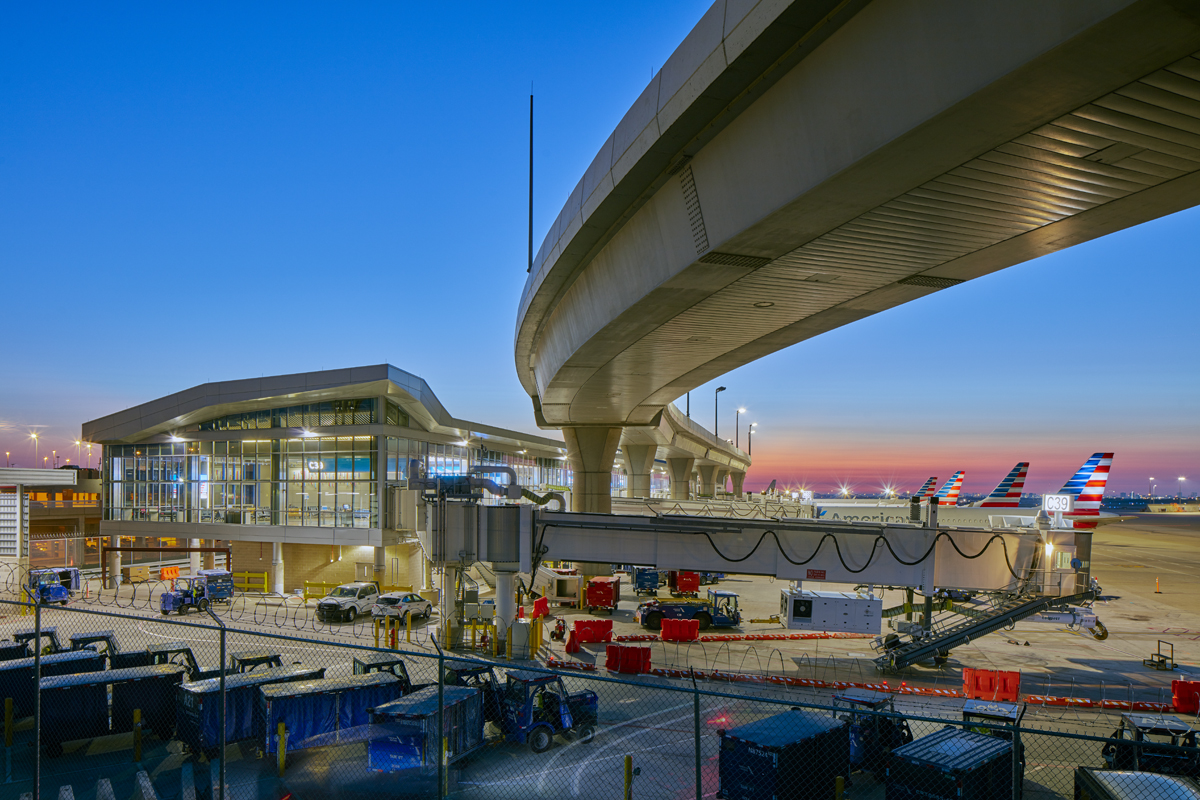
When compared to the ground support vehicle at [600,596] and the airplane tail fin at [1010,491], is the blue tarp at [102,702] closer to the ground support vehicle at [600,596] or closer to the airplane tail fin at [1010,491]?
the ground support vehicle at [600,596]

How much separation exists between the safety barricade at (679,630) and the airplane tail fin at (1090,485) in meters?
15.6

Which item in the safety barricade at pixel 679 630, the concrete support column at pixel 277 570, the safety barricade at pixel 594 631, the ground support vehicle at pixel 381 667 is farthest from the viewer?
the concrete support column at pixel 277 570

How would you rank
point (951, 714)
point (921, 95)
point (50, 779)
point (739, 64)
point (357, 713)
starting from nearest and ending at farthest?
1. point (921, 95)
2. point (739, 64)
3. point (50, 779)
4. point (357, 713)
5. point (951, 714)

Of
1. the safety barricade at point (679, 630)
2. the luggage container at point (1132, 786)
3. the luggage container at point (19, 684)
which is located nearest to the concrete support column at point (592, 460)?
the safety barricade at point (679, 630)

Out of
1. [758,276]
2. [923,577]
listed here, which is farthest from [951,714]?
[758,276]

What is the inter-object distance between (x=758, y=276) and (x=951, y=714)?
12271 mm

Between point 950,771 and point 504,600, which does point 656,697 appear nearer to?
point 504,600

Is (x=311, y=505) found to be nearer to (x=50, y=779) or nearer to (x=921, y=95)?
(x=50, y=779)

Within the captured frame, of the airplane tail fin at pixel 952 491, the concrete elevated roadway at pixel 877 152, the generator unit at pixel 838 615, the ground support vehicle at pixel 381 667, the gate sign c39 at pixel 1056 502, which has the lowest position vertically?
the generator unit at pixel 838 615

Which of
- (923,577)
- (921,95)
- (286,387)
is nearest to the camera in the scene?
(921,95)

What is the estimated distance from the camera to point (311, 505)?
Result: 41.5m

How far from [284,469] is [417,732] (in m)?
32.9

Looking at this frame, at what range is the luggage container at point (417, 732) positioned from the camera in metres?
12.9

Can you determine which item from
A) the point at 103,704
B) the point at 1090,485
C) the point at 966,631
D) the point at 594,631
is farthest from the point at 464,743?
the point at 1090,485
